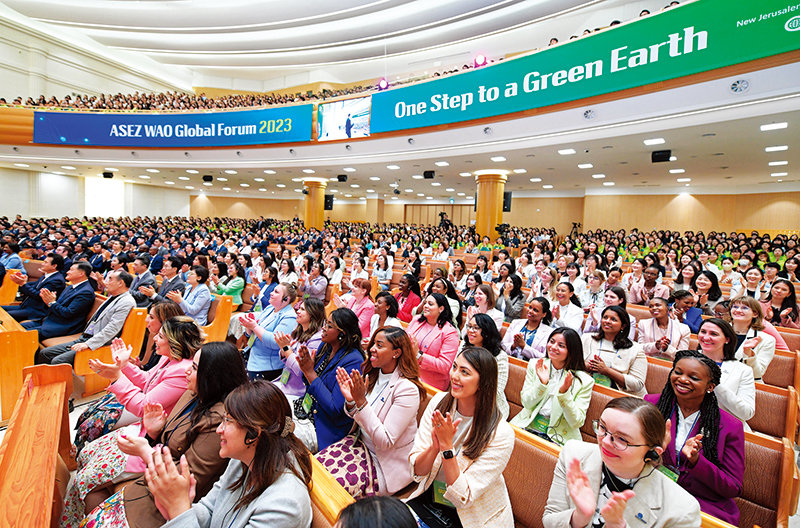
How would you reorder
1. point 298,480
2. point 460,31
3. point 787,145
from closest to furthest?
1. point 298,480
2. point 787,145
3. point 460,31

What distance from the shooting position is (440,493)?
5.72 ft

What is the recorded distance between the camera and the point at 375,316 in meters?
4.22

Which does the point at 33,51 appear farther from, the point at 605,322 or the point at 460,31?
the point at 605,322

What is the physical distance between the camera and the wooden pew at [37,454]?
1554mm

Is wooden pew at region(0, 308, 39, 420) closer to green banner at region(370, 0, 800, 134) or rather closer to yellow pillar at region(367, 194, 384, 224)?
green banner at region(370, 0, 800, 134)

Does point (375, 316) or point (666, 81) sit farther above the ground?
point (666, 81)

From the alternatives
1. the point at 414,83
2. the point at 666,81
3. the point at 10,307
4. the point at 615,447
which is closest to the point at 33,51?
the point at 414,83

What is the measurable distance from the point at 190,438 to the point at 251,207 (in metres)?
31.5

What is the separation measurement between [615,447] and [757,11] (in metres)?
8.73

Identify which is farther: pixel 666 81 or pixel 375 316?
pixel 666 81

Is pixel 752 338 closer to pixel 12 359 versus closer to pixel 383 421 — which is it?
pixel 383 421

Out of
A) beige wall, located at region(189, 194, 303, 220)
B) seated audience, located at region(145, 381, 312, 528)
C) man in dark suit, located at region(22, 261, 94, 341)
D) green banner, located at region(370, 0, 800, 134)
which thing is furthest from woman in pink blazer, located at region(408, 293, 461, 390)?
beige wall, located at region(189, 194, 303, 220)

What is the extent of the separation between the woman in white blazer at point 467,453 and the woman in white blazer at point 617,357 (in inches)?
58.1

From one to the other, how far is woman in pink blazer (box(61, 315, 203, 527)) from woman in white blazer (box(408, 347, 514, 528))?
1.39 m
